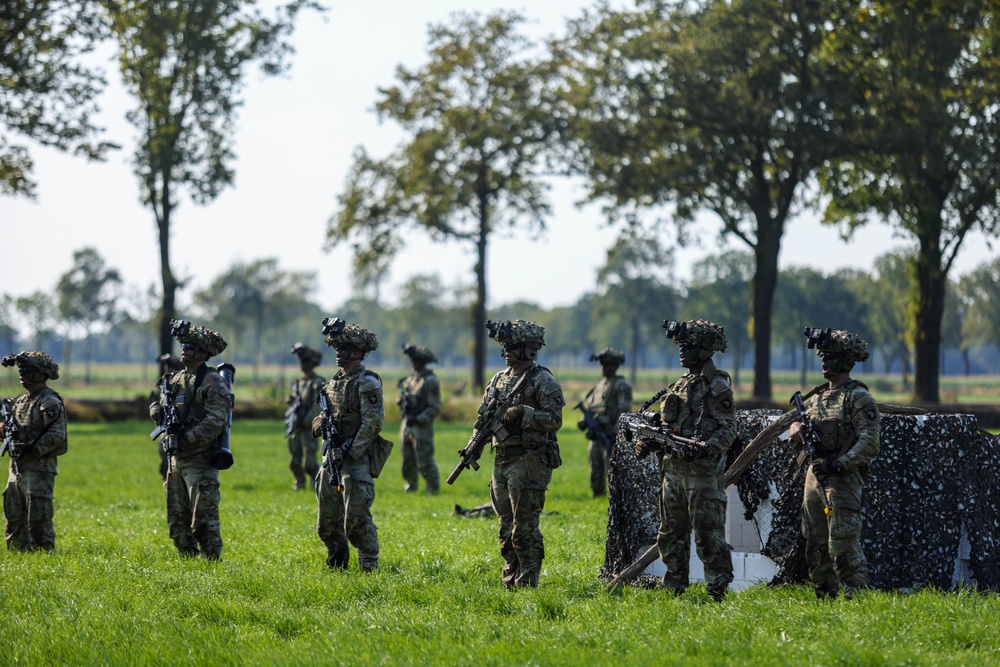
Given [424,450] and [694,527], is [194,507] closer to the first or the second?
[694,527]

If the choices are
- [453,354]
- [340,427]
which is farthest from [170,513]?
[453,354]

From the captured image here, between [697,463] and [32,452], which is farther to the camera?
[32,452]

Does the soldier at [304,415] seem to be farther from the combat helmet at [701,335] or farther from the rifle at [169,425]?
the combat helmet at [701,335]

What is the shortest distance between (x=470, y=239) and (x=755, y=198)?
1677 centimetres

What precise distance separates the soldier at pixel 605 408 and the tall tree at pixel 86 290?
83381 millimetres

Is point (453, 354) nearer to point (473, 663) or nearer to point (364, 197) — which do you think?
point (364, 197)

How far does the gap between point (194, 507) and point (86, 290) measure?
294ft

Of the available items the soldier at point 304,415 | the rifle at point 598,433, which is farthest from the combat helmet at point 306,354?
the rifle at point 598,433

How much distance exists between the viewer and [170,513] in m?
11.4

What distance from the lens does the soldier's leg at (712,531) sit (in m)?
8.89

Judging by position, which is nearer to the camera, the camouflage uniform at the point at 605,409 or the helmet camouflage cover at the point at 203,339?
the helmet camouflage cover at the point at 203,339

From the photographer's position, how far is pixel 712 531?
29.2 ft

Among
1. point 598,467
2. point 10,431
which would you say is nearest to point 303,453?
point 598,467

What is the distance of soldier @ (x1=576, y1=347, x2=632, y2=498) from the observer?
1711 cm
